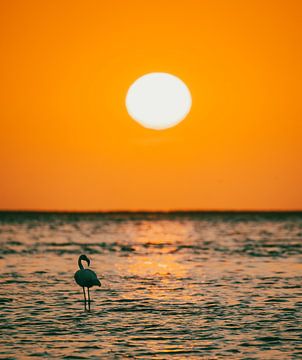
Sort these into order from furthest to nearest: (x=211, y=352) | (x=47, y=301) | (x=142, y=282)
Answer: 1. (x=142, y=282)
2. (x=47, y=301)
3. (x=211, y=352)

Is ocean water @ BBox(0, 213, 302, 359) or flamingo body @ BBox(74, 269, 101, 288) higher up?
flamingo body @ BBox(74, 269, 101, 288)

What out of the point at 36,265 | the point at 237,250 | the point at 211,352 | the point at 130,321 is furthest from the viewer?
the point at 237,250

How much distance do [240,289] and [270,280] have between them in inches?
163

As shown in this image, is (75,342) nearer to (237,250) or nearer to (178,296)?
(178,296)

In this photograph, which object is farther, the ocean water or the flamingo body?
the flamingo body

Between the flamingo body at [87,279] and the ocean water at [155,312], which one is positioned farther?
the flamingo body at [87,279]

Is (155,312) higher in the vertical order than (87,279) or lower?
lower

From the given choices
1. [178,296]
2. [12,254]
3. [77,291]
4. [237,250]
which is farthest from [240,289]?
[237,250]

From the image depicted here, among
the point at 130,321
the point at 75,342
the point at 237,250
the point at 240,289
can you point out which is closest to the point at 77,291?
the point at 240,289

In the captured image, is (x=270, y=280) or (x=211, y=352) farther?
(x=270, y=280)

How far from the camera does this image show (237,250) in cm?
5988

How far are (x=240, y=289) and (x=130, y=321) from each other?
8791 millimetres

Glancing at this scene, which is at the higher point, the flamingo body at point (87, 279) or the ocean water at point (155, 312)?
the flamingo body at point (87, 279)

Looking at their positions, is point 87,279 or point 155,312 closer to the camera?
point 155,312
